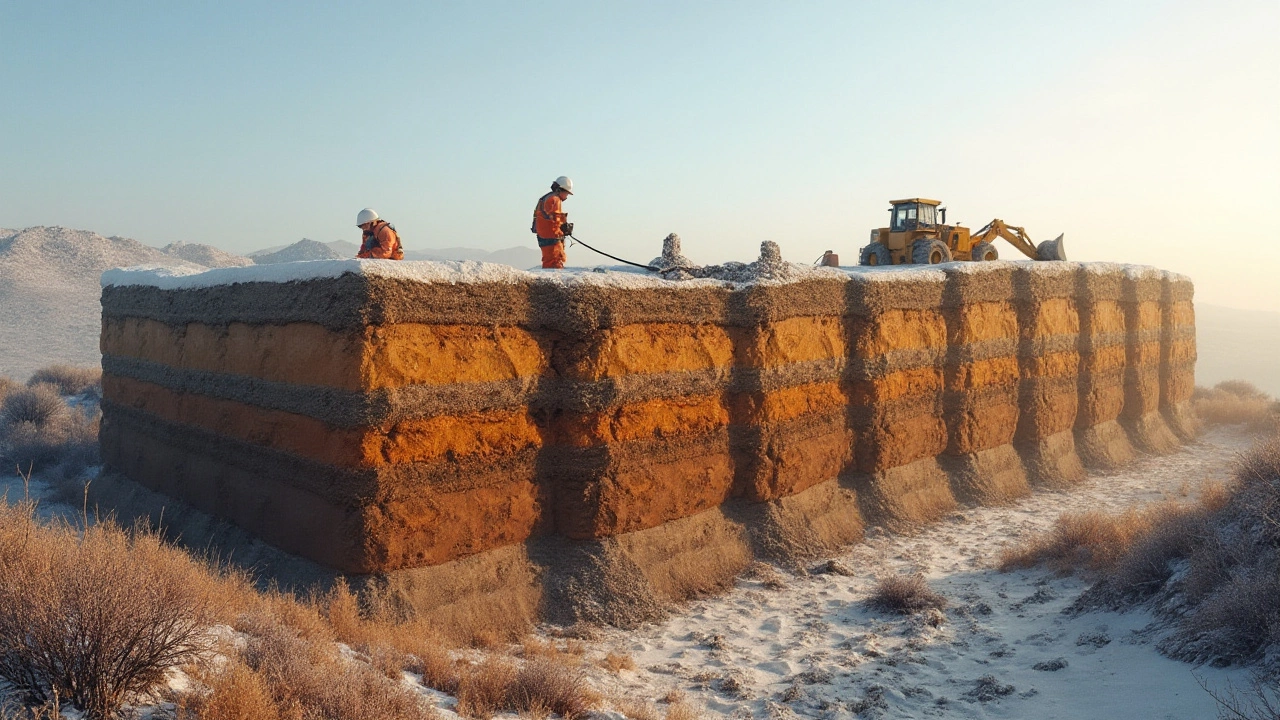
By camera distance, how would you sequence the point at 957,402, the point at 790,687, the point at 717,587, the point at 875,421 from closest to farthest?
the point at 790,687 → the point at 717,587 → the point at 875,421 → the point at 957,402

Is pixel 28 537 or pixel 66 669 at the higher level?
pixel 28 537

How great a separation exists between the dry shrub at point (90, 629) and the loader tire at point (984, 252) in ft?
49.3

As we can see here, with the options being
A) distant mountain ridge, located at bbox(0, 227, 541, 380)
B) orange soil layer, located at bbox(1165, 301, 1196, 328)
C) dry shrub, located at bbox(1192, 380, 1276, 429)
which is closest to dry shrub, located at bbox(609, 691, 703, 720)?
orange soil layer, located at bbox(1165, 301, 1196, 328)

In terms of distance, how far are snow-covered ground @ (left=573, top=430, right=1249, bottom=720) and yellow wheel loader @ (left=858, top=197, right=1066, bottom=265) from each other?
7436 millimetres

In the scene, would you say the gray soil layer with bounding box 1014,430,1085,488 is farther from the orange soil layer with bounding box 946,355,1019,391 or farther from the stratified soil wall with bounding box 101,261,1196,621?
the orange soil layer with bounding box 946,355,1019,391

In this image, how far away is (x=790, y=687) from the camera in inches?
239

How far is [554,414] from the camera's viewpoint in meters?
7.30

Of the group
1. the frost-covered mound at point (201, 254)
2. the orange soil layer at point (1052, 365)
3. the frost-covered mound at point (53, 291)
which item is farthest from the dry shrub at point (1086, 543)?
the frost-covered mound at point (201, 254)

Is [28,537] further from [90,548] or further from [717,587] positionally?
[717,587]

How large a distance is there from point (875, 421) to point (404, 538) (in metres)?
5.94

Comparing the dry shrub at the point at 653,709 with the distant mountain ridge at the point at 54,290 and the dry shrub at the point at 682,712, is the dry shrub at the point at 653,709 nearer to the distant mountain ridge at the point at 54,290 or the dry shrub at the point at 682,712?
the dry shrub at the point at 682,712

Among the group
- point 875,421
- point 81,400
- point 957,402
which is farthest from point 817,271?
point 81,400

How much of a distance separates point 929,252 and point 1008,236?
3064mm

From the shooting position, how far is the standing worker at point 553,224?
9.96 metres
